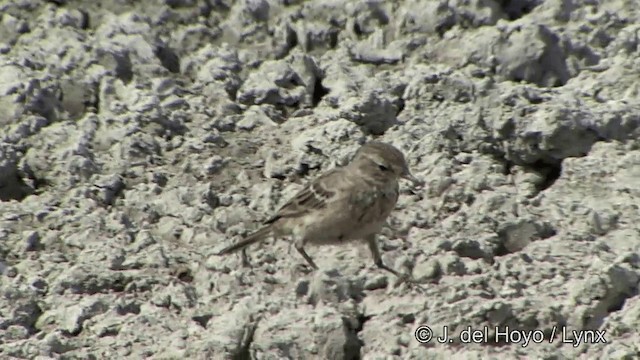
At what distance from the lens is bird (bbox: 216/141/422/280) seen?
27.9ft

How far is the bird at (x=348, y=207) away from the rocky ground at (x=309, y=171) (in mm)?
161

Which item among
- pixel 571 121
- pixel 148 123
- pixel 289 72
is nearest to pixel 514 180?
pixel 571 121

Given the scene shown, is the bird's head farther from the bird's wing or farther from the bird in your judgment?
the bird's wing

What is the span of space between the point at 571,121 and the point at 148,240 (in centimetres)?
289

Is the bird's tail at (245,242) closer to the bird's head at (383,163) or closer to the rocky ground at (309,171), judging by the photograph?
the rocky ground at (309,171)

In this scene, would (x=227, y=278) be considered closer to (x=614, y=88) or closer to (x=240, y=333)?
(x=240, y=333)

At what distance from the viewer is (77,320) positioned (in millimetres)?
7855

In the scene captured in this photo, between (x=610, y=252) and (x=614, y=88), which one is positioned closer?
(x=610, y=252)

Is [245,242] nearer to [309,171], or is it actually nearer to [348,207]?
[348,207]
